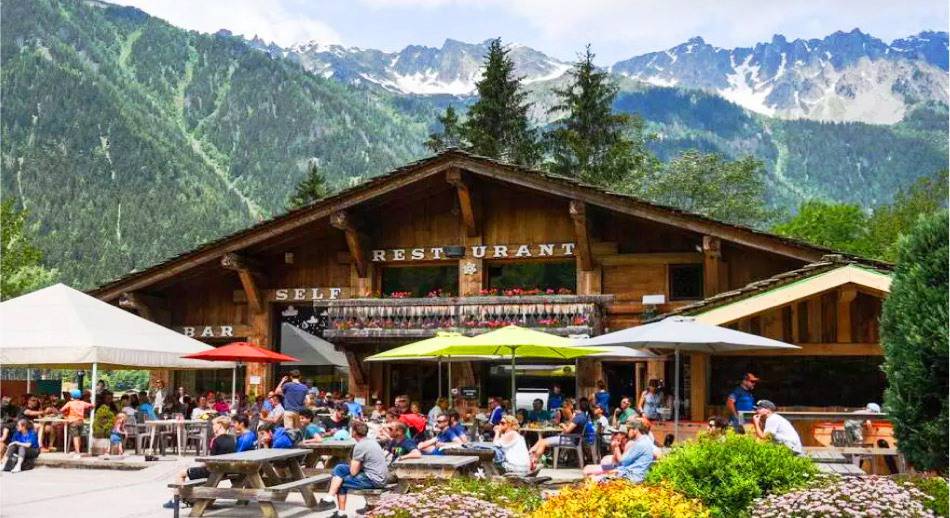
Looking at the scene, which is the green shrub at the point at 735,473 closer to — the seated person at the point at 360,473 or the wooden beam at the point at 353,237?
the seated person at the point at 360,473

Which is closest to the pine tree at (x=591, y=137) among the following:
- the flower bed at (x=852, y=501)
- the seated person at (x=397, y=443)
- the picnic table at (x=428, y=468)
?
the seated person at (x=397, y=443)

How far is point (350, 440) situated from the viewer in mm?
14508

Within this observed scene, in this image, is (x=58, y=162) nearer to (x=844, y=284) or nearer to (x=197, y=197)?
(x=197, y=197)

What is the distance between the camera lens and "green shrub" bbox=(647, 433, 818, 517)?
9312 millimetres

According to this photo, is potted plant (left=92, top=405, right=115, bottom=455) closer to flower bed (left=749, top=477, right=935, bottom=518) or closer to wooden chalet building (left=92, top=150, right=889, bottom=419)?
wooden chalet building (left=92, top=150, right=889, bottom=419)

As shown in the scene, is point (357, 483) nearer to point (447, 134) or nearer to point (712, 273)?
point (712, 273)

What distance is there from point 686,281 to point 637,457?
12.1 meters

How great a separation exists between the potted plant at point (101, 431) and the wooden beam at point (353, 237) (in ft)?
24.8

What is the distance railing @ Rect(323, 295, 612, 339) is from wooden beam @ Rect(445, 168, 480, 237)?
181 centimetres

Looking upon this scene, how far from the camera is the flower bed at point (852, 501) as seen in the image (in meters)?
8.07

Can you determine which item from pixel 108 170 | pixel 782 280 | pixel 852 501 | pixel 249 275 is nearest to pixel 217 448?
pixel 852 501

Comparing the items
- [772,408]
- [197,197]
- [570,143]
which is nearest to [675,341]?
[772,408]

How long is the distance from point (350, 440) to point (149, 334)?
672cm

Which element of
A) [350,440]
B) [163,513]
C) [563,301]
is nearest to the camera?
[163,513]
